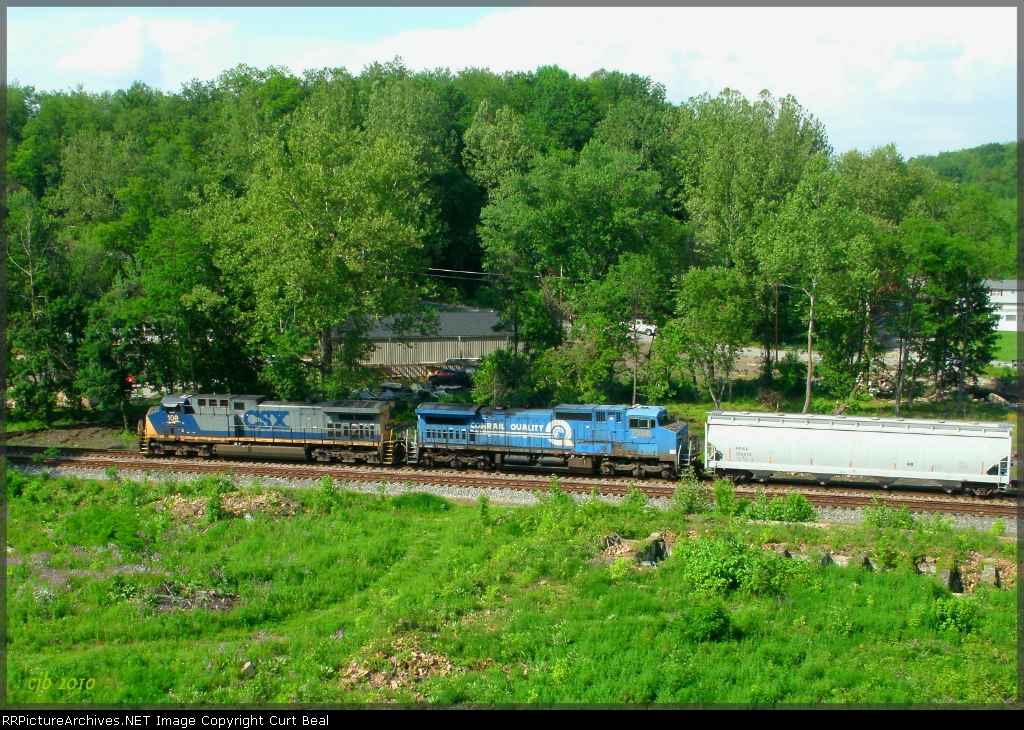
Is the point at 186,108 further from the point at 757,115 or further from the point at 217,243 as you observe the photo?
the point at 757,115

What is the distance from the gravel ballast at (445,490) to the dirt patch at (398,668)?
1168 cm

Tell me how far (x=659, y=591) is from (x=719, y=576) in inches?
55.1

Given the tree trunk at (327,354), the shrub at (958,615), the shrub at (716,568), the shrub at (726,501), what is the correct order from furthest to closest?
the tree trunk at (327,354) → the shrub at (726,501) → the shrub at (716,568) → the shrub at (958,615)

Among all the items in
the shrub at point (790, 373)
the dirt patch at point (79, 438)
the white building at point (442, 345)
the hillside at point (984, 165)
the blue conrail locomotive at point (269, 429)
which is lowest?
the dirt patch at point (79, 438)

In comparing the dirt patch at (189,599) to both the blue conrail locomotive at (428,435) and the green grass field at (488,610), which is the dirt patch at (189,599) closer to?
the green grass field at (488,610)

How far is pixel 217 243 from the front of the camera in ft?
123

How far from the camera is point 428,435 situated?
30.8 meters

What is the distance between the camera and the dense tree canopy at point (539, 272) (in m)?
34.3

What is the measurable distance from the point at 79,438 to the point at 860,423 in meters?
33.7

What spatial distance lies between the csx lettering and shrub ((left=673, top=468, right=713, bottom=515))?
53.0ft

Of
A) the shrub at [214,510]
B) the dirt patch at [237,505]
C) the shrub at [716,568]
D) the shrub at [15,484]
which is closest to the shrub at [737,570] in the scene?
the shrub at [716,568]

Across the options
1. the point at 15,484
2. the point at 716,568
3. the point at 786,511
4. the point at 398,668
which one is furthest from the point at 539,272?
the point at 398,668

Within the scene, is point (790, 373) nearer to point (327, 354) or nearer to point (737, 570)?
point (327, 354)

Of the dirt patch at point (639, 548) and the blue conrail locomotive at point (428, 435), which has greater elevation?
the blue conrail locomotive at point (428, 435)
